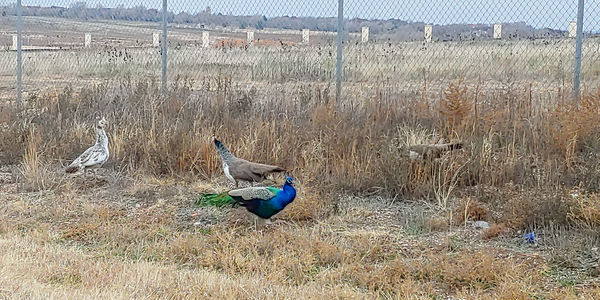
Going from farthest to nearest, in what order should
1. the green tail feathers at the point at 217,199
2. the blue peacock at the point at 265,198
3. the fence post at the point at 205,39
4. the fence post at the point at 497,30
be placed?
the fence post at the point at 205,39 → the fence post at the point at 497,30 → the green tail feathers at the point at 217,199 → the blue peacock at the point at 265,198

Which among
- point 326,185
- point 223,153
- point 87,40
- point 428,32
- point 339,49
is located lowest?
point 326,185

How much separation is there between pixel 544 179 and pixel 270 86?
4.99 metres

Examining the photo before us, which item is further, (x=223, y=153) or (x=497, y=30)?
(x=497, y=30)

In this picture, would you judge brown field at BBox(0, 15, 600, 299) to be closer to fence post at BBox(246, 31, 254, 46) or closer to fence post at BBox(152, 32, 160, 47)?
fence post at BBox(246, 31, 254, 46)

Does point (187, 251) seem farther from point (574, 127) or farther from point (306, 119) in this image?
point (574, 127)

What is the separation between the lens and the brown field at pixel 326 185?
5223 millimetres

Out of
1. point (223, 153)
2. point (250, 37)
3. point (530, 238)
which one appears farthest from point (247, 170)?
point (250, 37)

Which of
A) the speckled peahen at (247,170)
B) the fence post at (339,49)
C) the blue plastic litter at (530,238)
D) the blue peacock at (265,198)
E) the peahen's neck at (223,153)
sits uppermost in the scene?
the fence post at (339,49)

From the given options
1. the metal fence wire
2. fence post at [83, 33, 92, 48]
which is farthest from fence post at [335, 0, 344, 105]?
fence post at [83, 33, 92, 48]

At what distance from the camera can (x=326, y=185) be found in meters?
7.54

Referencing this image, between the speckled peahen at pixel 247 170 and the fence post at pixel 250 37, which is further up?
the fence post at pixel 250 37

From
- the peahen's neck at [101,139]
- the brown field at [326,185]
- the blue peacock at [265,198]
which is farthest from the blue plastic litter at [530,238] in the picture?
the peahen's neck at [101,139]

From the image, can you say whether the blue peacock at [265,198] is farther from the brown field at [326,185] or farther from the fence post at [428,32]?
the fence post at [428,32]

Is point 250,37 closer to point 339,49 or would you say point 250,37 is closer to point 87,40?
point 339,49
